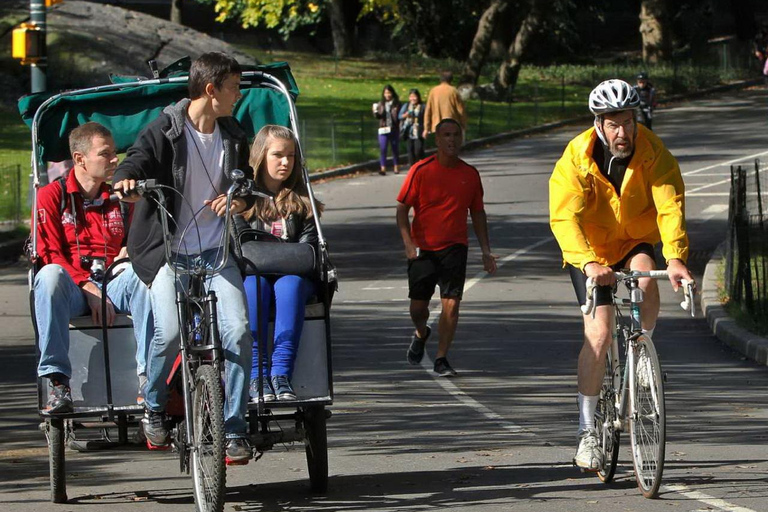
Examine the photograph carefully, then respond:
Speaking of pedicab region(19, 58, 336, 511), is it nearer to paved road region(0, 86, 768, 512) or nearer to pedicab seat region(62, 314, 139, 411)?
pedicab seat region(62, 314, 139, 411)

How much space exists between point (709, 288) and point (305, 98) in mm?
28436

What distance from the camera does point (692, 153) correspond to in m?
33.4

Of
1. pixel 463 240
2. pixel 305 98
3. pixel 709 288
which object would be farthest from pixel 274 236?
pixel 305 98

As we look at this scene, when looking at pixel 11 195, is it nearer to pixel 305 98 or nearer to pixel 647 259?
pixel 647 259

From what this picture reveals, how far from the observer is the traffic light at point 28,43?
2030 cm

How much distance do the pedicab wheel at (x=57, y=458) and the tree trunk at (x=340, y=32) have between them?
54.0 meters

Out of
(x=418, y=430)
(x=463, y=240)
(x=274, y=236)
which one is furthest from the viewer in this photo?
(x=463, y=240)

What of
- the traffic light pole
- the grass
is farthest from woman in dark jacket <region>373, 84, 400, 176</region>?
the traffic light pole

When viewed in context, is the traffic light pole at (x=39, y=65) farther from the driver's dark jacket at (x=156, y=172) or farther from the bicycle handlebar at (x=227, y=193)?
the bicycle handlebar at (x=227, y=193)

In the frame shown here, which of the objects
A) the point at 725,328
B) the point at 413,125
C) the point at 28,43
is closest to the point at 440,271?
the point at 725,328

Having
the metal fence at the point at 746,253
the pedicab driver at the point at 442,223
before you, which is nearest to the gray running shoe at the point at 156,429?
the pedicab driver at the point at 442,223

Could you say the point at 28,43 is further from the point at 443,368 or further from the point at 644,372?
the point at 644,372

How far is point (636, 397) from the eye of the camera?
7.38 meters

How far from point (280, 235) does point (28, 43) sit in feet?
43.1
